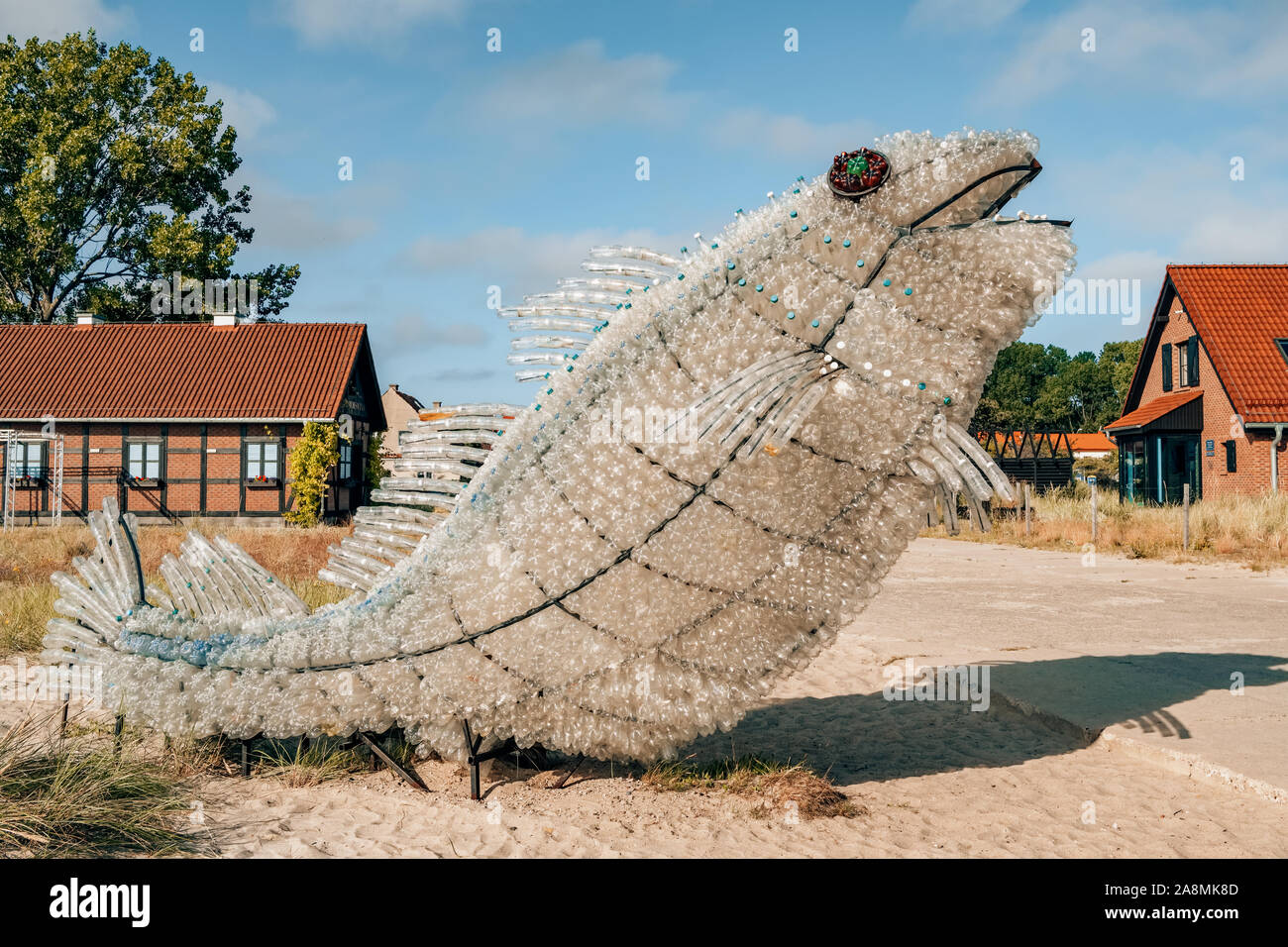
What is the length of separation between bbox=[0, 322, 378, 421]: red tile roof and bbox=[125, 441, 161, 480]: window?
81cm

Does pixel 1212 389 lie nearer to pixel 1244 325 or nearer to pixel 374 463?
pixel 1244 325

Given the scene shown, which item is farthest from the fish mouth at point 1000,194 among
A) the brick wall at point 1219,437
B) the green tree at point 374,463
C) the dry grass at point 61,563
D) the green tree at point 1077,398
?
the green tree at point 1077,398

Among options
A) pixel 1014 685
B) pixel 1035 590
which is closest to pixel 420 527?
pixel 1014 685

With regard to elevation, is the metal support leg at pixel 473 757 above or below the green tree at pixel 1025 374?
below

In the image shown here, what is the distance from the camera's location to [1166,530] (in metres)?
17.1

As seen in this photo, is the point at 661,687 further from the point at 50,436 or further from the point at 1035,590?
the point at 50,436

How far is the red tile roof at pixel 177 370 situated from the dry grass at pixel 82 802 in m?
18.8

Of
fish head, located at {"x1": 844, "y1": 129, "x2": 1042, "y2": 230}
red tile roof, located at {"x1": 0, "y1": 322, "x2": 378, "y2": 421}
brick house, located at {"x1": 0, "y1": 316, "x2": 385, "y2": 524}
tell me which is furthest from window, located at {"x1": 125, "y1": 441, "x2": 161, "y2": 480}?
fish head, located at {"x1": 844, "y1": 129, "x2": 1042, "y2": 230}

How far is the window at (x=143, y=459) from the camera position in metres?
22.4

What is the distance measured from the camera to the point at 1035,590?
39.4 ft

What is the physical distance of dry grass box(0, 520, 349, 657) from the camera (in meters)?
7.97

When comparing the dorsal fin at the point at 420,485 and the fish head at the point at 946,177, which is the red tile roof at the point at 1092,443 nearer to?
the fish head at the point at 946,177

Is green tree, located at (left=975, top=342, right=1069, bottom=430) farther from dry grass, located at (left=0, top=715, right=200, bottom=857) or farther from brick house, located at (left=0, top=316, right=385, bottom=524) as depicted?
dry grass, located at (left=0, top=715, right=200, bottom=857)
